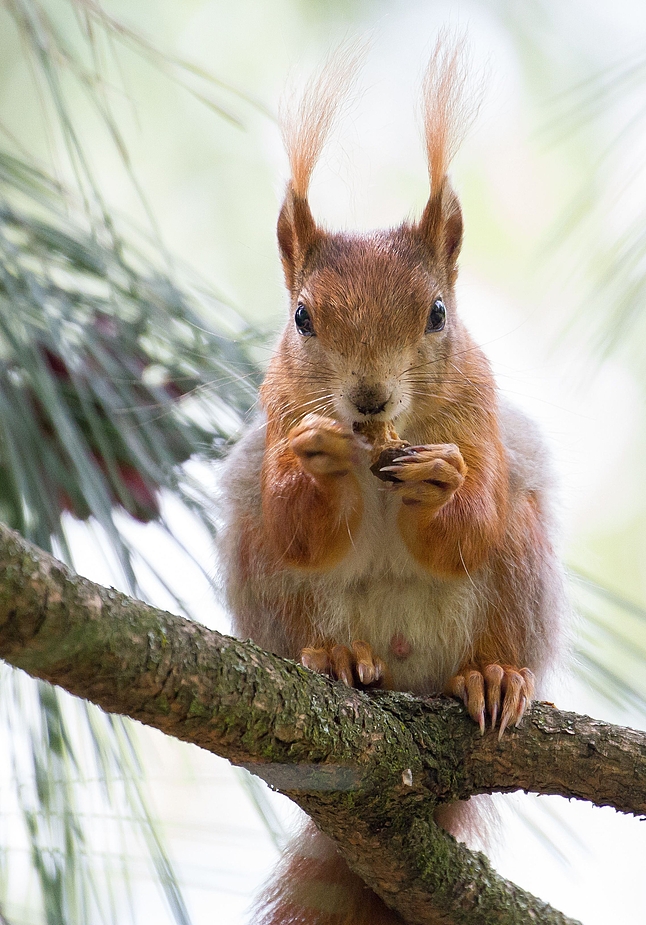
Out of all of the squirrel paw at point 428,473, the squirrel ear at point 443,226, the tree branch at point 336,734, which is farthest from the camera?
the squirrel ear at point 443,226

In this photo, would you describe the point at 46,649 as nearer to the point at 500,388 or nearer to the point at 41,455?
the point at 41,455

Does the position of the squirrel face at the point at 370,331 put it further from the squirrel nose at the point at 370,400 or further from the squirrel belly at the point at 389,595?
the squirrel belly at the point at 389,595

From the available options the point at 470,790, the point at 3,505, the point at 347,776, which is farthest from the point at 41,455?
the point at 470,790

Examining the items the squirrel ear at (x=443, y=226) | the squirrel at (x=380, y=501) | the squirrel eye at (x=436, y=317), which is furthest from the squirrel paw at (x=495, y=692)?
the squirrel ear at (x=443, y=226)

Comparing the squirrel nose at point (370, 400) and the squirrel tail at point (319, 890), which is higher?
the squirrel nose at point (370, 400)

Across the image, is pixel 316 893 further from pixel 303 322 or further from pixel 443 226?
pixel 443 226

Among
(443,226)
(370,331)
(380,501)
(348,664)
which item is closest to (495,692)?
(348,664)
